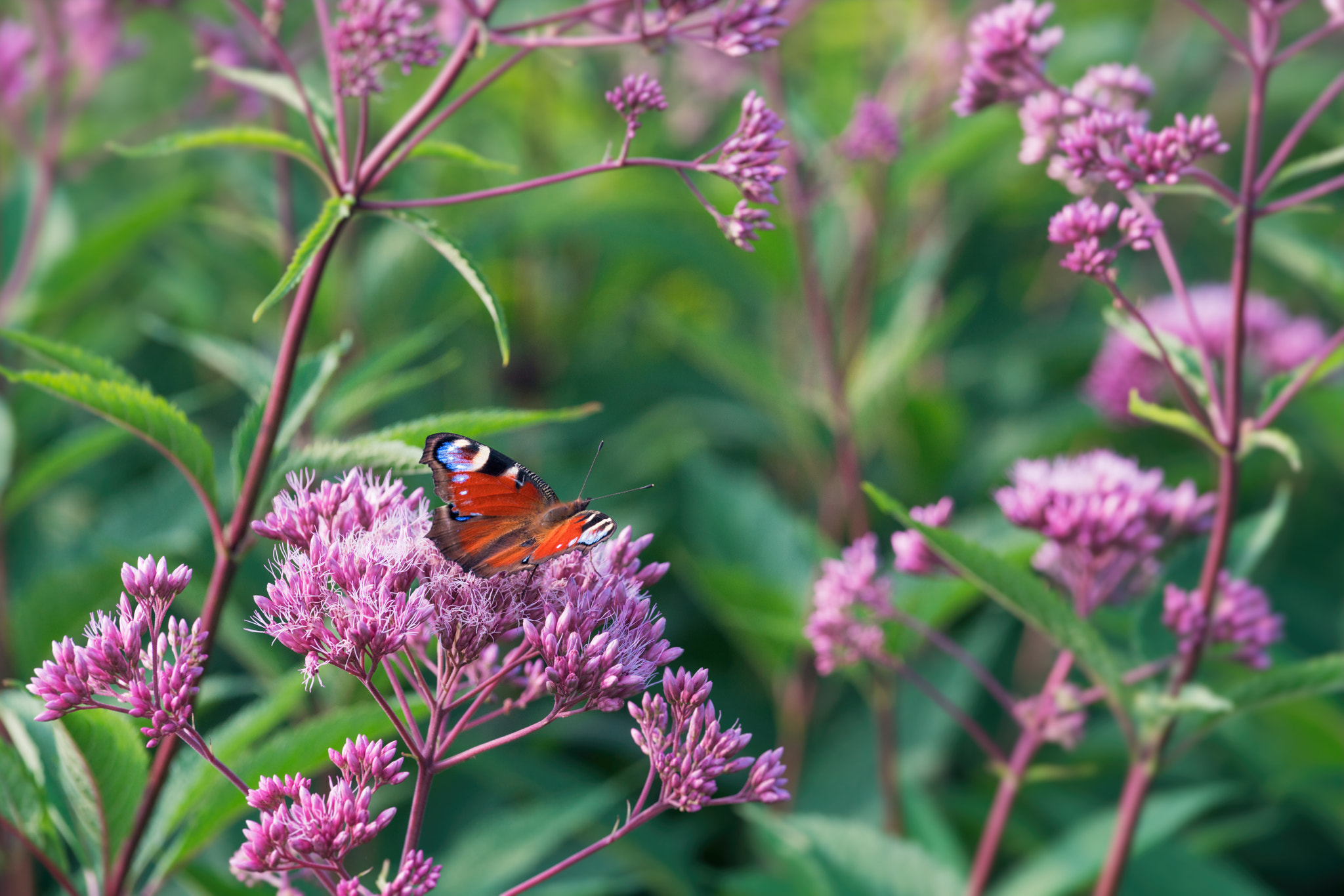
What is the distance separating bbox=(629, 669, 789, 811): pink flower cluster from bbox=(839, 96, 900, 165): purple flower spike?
1.91m

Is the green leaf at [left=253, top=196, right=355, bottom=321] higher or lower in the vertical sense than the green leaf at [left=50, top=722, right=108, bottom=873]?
higher

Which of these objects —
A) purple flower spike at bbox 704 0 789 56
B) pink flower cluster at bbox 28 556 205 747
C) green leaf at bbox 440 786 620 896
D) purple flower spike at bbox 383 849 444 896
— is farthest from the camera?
green leaf at bbox 440 786 620 896

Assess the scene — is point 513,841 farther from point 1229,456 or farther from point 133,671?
point 1229,456

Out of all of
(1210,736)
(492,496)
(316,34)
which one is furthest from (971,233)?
(492,496)

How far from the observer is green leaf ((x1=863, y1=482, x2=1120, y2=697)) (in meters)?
1.72

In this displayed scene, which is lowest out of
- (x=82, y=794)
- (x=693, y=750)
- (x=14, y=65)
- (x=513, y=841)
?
(x=513, y=841)

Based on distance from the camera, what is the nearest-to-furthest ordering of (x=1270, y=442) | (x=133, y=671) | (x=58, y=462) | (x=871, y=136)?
(x=133, y=671) → (x=1270, y=442) → (x=58, y=462) → (x=871, y=136)

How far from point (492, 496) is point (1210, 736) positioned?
111 inches

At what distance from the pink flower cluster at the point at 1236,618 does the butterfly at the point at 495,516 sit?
3.40 feet

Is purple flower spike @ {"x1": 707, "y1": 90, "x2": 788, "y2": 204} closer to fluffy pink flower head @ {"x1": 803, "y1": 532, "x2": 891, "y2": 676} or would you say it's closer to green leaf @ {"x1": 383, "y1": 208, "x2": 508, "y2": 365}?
green leaf @ {"x1": 383, "y1": 208, "x2": 508, "y2": 365}

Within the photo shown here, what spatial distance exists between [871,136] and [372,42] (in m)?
1.63

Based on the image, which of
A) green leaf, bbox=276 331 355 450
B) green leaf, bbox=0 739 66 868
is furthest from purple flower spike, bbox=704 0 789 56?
green leaf, bbox=0 739 66 868

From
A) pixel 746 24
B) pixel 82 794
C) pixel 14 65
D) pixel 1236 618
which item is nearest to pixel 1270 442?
pixel 1236 618

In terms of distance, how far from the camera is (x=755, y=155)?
166 cm
